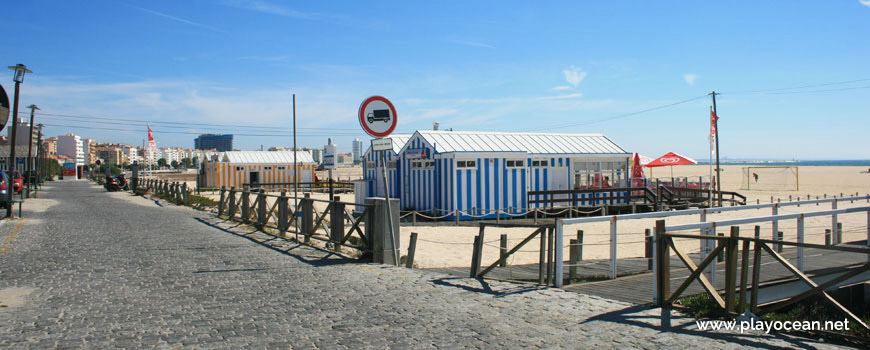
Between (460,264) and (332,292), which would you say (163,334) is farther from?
(460,264)

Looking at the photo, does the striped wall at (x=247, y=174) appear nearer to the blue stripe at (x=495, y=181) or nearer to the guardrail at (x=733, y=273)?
the blue stripe at (x=495, y=181)

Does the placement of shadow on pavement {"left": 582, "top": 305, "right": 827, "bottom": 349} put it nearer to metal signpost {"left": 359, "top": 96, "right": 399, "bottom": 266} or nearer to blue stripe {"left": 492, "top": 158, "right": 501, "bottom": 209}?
metal signpost {"left": 359, "top": 96, "right": 399, "bottom": 266}

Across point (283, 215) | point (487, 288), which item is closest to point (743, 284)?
point (487, 288)

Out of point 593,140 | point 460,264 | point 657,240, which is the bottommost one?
point 460,264

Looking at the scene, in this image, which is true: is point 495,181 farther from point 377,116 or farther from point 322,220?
point 377,116

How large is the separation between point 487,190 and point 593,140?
772 centimetres

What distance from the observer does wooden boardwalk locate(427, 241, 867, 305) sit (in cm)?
668

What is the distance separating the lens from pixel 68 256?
9.22 m

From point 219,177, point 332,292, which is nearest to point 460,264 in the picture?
point 332,292

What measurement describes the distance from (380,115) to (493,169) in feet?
41.4

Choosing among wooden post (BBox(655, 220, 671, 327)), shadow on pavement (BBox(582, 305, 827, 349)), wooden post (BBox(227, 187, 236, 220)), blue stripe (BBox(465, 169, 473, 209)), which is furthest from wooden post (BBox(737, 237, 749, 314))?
blue stripe (BBox(465, 169, 473, 209))

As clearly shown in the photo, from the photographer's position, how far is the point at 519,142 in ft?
76.6

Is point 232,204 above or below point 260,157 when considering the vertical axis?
below

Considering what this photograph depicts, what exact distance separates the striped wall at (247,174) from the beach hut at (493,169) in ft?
71.9
